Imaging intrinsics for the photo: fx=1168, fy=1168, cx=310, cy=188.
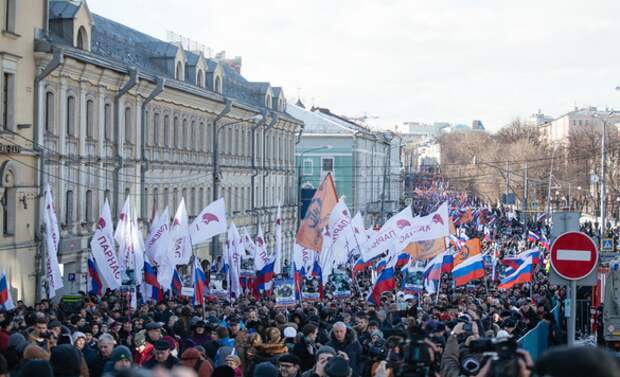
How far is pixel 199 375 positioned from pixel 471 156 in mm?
166357

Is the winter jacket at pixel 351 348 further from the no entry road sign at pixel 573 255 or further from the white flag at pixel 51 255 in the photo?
the white flag at pixel 51 255

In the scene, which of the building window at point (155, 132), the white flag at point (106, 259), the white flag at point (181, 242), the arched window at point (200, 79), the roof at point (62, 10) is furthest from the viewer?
the arched window at point (200, 79)

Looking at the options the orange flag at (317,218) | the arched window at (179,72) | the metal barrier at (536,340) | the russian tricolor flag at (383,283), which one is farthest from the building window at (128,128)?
the metal barrier at (536,340)

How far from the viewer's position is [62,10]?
101ft

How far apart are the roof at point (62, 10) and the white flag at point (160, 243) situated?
29.3 feet

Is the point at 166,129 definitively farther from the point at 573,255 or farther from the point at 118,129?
the point at 573,255

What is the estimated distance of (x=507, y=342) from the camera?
200 inches

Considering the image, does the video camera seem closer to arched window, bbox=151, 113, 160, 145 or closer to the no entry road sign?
the no entry road sign

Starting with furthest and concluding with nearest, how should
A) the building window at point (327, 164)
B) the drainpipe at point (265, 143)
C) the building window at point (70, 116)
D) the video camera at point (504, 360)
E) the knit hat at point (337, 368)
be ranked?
the building window at point (327, 164)
the drainpipe at point (265, 143)
the building window at point (70, 116)
the knit hat at point (337, 368)
the video camera at point (504, 360)

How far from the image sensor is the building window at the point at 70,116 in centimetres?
3008

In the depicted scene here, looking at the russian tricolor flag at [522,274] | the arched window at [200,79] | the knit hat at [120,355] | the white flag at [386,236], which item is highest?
the arched window at [200,79]

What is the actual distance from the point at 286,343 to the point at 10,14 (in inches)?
661

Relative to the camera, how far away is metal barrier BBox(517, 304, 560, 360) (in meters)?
14.6

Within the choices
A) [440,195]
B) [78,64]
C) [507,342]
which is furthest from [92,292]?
[440,195]
